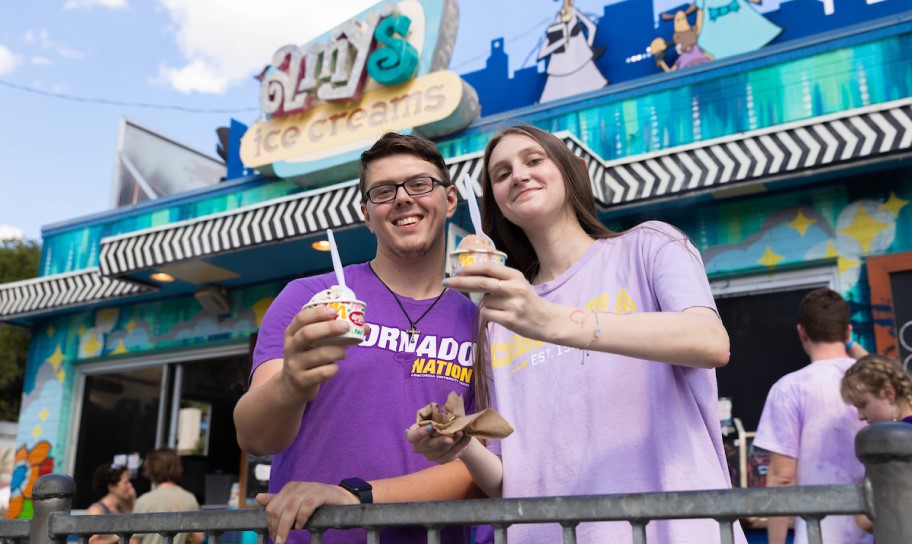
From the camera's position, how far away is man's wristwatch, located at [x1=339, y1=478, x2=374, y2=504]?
68.4 inches

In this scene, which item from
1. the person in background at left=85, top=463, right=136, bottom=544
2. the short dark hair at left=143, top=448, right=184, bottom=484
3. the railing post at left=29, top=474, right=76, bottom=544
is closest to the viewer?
the railing post at left=29, top=474, right=76, bottom=544

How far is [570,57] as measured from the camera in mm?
8148

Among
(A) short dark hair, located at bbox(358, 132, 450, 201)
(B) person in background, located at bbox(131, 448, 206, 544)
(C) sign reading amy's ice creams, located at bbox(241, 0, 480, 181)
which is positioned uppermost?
(C) sign reading amy's ice creams, located at bbox(241, 0, 480, 181)

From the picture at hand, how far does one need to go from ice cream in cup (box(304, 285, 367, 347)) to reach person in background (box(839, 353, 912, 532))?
2.67 metres

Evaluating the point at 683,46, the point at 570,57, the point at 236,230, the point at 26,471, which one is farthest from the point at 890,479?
the point at 26,471

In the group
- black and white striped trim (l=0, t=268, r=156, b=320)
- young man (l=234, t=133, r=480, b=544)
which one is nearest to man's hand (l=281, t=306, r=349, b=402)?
young man (l=234, t=133, r=480, b=544)

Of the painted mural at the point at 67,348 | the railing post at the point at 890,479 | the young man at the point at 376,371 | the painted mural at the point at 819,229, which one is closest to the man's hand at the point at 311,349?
the young man at the point at 376,371

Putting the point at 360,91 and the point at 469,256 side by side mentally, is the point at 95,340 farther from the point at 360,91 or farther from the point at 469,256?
the point at 469,256

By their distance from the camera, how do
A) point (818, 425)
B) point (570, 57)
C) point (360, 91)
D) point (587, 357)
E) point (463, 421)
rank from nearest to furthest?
1. point (463, 421)
2. point (587, 357)
3. point (818, 425)
4. point (570, 57)
5. point (360, 91)

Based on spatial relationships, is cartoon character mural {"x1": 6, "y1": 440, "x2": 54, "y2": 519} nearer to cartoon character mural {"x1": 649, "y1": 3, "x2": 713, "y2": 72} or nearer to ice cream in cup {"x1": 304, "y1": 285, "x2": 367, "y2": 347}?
cartoon character mural {"x1": 649, "y1": 3, "x2": 713, "y2": 72}

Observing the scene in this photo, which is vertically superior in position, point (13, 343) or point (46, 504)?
point (13, 343)

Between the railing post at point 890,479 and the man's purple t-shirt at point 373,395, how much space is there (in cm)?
114

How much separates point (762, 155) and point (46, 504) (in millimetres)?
4975

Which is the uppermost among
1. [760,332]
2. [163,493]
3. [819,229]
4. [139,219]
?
[139,219]
